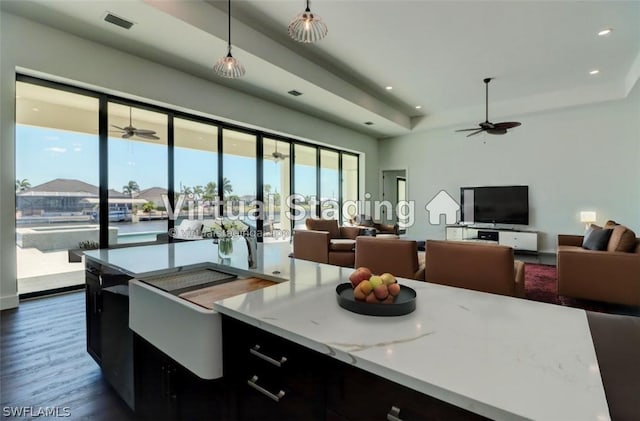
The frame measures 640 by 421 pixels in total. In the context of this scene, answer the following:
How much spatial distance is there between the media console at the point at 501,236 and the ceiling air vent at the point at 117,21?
690 centimetres

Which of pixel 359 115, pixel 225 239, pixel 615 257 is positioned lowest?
pixel 615 257

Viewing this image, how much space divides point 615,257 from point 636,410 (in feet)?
12.2

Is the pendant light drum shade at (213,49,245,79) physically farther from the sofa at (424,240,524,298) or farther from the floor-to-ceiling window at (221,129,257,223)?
the floor-to-ceiling window at (221,129,257,223)

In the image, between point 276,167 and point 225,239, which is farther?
point 276,167

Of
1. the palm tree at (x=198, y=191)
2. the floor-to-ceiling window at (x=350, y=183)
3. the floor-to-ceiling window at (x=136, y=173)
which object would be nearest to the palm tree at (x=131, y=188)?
the floor-to-ceiling window at (x=136, y=173)

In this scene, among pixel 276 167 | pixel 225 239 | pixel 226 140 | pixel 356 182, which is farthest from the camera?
pixel 356 182

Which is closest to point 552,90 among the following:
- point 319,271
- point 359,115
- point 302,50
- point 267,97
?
point 359,115

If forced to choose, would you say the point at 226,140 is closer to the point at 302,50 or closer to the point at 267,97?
the point at 267,97

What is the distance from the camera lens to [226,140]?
19.0 feet

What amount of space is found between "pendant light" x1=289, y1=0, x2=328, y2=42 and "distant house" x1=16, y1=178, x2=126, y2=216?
11.8 ft

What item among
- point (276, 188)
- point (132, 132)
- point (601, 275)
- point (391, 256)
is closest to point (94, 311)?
point (391, 256)

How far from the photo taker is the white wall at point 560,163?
19.5 feet

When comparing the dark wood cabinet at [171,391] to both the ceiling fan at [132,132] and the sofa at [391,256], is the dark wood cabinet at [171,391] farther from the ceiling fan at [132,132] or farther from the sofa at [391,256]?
the ceiling fan at [132,132]

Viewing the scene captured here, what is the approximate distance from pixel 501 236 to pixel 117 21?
25.5 feet
